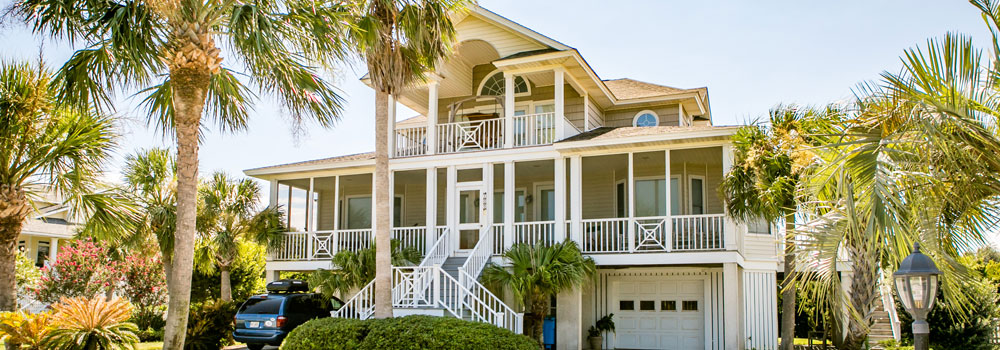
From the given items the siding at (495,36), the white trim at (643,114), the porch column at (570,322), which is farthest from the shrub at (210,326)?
the white trim at (643,114)

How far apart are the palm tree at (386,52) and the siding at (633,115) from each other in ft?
32.0

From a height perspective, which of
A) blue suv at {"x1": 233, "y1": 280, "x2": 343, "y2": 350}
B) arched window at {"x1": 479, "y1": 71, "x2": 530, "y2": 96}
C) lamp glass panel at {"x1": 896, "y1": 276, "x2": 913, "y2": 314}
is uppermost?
arched window at {"x1": 479, "y1": 71, "x2": 530, "y2": 96}

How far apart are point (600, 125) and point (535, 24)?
4.33 m

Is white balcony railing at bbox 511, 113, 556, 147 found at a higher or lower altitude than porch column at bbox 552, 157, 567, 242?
higher

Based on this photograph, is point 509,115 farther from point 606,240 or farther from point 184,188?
point 184,188

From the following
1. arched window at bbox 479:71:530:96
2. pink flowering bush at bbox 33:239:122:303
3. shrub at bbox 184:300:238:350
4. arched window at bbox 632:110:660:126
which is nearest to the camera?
shrub at bbox 184:300:238:350

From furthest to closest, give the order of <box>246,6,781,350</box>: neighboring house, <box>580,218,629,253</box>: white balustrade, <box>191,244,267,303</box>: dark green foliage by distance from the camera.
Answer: <box>191,244,267,303</box>: dark green foliage
<box>580,218,629,253</box>: white balustrade
<box>246,6,781,350</box>: neighboring house

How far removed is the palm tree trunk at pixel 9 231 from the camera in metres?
12.1

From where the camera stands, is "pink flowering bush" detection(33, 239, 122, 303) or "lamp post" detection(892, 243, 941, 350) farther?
"pink flowering bush" detection(33, 239, 122, 303)

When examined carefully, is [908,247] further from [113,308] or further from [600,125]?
[600,125]

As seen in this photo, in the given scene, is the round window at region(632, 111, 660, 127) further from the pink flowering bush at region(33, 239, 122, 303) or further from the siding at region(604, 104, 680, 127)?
the pink flowering bush at region(33, 239, 122, 303)

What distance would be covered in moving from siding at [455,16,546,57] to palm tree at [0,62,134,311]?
9007 mm

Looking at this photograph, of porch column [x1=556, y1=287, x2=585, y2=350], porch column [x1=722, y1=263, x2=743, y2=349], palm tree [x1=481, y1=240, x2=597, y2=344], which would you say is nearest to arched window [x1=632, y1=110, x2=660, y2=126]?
palm tree [x1=481, y1=240, x2=597, y2=344]

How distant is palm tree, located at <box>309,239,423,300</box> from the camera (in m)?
18.0
